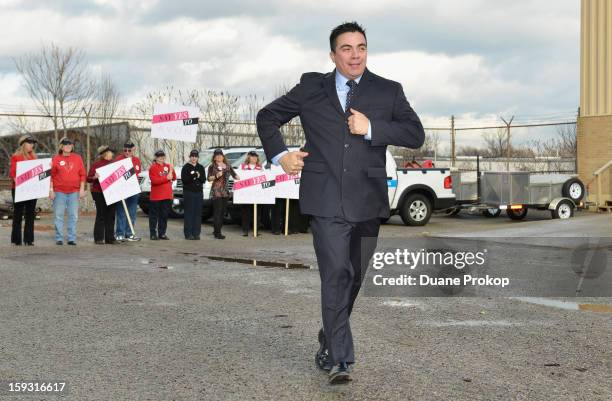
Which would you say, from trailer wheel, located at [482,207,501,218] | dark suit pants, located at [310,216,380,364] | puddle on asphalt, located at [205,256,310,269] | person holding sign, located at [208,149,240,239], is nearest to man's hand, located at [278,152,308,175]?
dark suit pants, located at [310,216,380,364]

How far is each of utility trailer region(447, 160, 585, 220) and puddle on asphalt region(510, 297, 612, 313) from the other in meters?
12.6

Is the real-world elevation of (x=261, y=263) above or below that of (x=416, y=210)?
below

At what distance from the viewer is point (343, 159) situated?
186 inches

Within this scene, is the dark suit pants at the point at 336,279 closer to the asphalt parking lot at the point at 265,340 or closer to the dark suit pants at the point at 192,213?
the asphalt parking lot at the point at 265,340

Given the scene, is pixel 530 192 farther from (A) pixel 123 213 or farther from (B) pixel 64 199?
(B) pixel 64 199

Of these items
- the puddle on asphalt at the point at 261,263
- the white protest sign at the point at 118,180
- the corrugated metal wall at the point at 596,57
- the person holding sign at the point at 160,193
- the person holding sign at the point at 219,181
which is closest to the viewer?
the puddle on asphalt at the point at 261,263

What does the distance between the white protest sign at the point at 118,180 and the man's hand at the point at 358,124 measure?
11.0m

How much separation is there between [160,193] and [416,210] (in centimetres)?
683

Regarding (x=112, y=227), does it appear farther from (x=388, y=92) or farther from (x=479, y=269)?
(x=388, y=92)

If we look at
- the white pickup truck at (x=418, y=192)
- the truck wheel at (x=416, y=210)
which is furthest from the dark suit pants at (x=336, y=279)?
the truck wheel at (x=416, y=210)

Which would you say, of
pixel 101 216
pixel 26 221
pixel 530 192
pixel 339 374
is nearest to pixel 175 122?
pixel 101 216

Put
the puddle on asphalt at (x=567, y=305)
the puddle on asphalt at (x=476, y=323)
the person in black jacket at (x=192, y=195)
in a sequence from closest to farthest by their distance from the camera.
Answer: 1. the puddle on asphalt at (x=476, y=323)
2. the puddle on asphalt at (x=567, y=305)
3. the person in black jacket at (x=192, y=195)

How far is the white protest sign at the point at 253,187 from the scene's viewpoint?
17.2 meters

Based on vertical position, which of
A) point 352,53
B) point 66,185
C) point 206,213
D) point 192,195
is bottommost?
point 206,213
